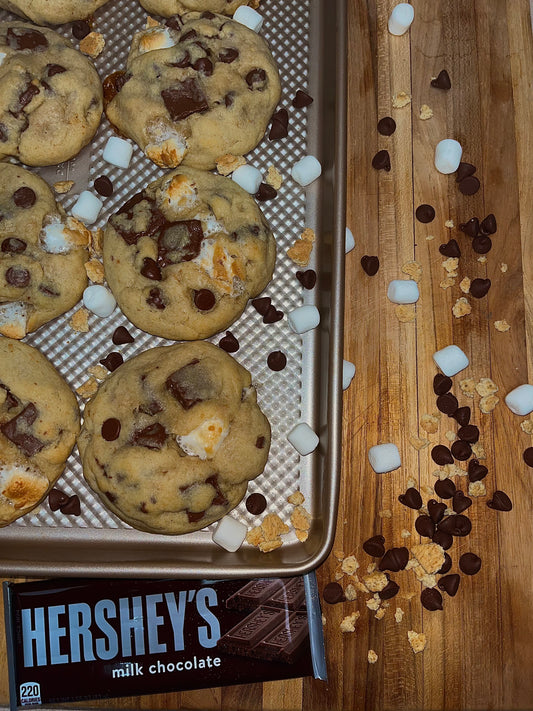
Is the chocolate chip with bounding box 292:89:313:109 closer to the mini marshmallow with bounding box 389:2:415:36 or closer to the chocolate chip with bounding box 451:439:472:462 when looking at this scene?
the mini marshmallow with bounding box 389:2:415:36

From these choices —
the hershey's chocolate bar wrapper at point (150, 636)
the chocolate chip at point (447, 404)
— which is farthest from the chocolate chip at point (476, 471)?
the hershey's chocolate bar wrapper at point (150, 636)

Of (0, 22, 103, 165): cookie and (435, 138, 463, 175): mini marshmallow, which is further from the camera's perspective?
(435, 138, 463, 175): mini marshmallow

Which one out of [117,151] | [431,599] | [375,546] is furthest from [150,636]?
[117,151]

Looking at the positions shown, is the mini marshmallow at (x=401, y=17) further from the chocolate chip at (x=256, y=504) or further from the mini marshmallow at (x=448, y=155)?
the chocolate chip at (x=256, y=504)

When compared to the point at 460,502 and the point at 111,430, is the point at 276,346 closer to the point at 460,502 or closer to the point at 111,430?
the point at 111,430

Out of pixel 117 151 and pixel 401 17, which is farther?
pixel 401 17

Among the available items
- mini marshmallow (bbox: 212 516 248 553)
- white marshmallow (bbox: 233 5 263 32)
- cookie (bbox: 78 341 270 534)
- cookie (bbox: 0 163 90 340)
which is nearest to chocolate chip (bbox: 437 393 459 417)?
cookie (bbox: 78 341 270 534)
